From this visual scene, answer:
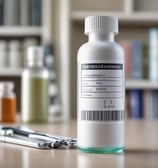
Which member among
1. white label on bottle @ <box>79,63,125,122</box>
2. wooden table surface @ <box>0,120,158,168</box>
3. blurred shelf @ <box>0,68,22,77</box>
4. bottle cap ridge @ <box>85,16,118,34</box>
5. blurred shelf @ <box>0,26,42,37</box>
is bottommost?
wooden table surface @ <box>0,120,158,168</box>

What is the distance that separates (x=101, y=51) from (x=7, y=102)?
2.33ft

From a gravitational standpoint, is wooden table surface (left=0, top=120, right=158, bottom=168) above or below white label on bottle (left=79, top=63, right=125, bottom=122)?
below

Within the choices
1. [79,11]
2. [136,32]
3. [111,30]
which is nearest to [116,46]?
[111,30]

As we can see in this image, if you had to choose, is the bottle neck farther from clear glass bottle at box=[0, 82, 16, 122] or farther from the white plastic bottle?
clear glass bottle at box=[0, 82, 16, 122]

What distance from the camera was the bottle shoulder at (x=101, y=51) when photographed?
1.73 feet

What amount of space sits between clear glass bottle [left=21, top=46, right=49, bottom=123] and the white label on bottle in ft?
2.10

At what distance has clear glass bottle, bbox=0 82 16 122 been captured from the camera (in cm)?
118

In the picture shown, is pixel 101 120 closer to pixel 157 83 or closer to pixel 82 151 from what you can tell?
pixel 82 151

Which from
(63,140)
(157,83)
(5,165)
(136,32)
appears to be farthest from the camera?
(136,32)

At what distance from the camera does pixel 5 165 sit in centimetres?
46

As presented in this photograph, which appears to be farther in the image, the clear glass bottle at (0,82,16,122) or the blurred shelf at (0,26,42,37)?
the blurred shelf at (0,26,42,37)

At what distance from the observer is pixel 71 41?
2.19m

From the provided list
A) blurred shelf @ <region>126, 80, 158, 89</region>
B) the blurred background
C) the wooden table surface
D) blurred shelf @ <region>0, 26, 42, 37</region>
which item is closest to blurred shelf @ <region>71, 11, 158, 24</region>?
the blurred background

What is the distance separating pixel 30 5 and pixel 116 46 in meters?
1.74
